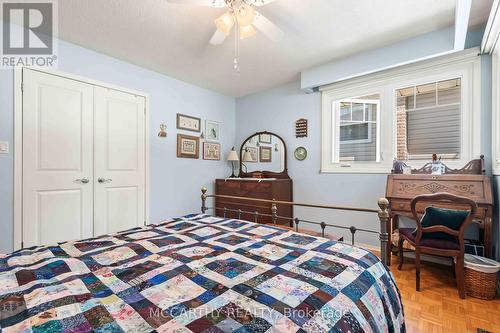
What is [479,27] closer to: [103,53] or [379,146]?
[379,146]

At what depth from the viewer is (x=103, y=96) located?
2.86 meters

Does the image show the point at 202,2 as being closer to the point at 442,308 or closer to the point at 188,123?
the point at 188,123

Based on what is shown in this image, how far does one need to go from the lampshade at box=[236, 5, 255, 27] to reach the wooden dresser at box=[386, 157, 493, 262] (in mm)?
2142

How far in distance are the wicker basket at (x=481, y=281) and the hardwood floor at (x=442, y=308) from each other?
0.05 meters

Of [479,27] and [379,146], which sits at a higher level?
[479,27]

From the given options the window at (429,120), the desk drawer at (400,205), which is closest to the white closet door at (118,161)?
the desk drawer at (400,205)

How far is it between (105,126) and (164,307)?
2.76 meters

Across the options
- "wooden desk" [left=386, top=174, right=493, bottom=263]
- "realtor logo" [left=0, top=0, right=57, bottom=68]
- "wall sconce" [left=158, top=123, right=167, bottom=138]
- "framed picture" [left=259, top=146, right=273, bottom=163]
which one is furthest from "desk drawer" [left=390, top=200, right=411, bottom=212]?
"realtor logo" [left=0, top=0, right=57, bottom=68]

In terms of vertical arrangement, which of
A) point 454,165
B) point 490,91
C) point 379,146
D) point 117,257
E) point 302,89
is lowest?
point 117,257

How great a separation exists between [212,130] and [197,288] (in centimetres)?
349

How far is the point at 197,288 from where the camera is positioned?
875 millimetres

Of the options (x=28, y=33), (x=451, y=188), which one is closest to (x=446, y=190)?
(x=451, y=188)

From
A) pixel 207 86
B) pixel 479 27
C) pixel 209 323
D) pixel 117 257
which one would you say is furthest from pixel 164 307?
pixel 207 86

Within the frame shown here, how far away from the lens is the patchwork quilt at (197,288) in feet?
2.24
